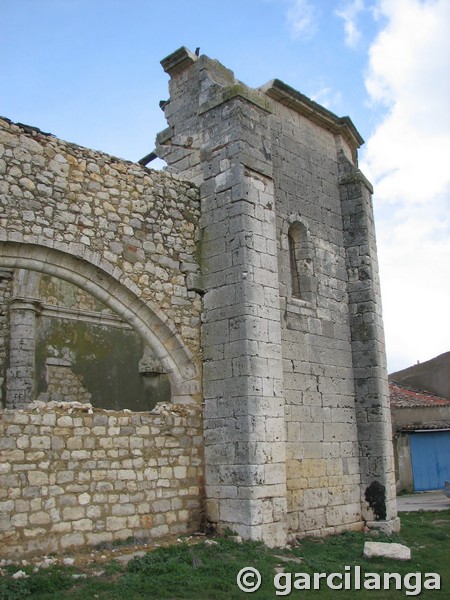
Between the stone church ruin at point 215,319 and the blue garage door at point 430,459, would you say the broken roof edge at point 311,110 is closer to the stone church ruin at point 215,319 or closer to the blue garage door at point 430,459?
the stone church ruin at point 215,319

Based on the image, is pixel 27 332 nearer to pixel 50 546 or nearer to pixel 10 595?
pixel 50 546

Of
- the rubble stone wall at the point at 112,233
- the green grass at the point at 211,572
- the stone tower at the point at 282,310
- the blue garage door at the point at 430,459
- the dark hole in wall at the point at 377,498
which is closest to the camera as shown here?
the green grass at the point at 211,572

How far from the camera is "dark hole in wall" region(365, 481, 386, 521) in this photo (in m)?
8.89

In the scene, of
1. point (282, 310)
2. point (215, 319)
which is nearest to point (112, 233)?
point (215, 319)

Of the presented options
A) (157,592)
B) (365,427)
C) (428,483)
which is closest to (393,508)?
(365,427)

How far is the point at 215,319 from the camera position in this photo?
783cm

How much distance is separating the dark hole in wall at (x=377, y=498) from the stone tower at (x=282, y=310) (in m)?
0.01

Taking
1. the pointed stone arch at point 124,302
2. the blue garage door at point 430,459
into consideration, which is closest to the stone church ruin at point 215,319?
the pointed stone arch at point 124,302

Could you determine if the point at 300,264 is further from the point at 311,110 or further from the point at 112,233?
the point at 112,233

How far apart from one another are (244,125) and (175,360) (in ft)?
10.4

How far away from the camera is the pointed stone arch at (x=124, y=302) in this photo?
22.1ft

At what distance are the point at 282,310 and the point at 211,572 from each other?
364 cm

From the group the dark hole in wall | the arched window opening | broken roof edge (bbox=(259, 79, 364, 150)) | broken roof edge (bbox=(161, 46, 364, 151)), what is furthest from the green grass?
broken roof edge (bbox=(259, 79, 364, 150))

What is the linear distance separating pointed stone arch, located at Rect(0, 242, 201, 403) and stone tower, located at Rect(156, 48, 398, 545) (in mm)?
271
